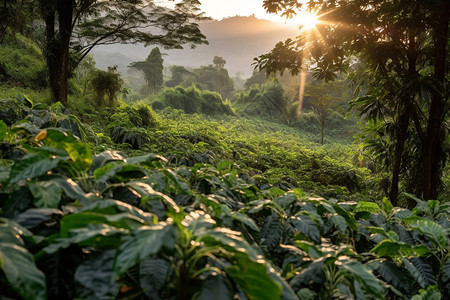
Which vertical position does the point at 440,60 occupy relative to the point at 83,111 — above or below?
above

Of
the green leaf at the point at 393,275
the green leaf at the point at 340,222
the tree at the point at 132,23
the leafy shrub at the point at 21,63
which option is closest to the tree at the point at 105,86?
the tree at the point at 132,23

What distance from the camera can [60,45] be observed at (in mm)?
7906

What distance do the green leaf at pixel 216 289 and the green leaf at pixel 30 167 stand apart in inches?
23.1

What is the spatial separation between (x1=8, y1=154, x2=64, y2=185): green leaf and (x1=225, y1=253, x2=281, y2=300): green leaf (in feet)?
2.08

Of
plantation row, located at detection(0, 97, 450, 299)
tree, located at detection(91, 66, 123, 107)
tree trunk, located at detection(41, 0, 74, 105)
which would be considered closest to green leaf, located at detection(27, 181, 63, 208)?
plantation row, located at detection(0, 97, 450, 299)

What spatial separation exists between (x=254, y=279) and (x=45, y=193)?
0.64 meters

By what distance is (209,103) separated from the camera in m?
25.1

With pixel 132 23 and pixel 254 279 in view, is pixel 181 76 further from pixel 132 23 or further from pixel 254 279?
pixel 254 279

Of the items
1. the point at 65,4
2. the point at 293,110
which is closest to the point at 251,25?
the point at 293,110

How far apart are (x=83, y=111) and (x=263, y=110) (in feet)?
75.9

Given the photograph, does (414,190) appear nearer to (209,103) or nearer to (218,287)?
(218,287)

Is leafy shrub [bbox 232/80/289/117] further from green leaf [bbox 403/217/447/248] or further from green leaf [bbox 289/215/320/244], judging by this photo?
green leaf [bbox 289/215/320/244]

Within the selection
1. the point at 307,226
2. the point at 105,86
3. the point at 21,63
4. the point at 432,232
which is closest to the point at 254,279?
the point at 307,226

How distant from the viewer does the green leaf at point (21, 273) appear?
0.53 metres
